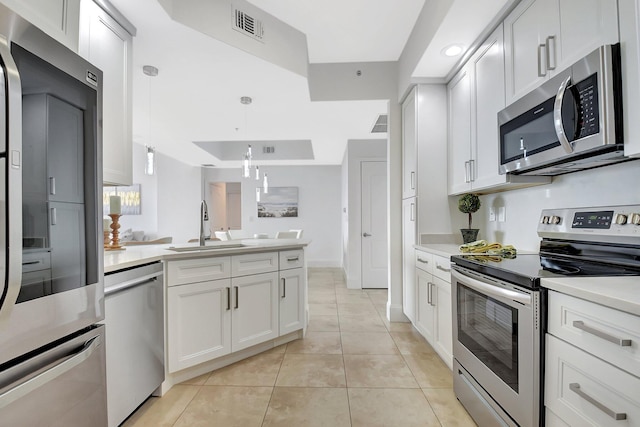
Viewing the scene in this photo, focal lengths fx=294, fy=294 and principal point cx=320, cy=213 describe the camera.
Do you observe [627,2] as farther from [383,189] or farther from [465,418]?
[383,189]

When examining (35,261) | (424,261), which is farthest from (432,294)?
(35,261)

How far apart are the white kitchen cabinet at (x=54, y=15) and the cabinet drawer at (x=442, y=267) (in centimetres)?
231

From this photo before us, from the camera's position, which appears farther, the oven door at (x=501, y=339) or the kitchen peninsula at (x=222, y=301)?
the kitchen peninsula at (x=222, y=301)

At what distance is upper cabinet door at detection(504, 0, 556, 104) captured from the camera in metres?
1.45

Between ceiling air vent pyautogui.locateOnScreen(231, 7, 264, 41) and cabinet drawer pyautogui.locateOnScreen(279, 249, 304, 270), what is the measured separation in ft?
5.76

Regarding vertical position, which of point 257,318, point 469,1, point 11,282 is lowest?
point 257,318

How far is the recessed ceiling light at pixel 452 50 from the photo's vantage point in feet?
7.08

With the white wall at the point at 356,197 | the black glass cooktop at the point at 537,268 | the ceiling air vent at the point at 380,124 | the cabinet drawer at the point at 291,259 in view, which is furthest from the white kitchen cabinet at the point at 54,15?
the white wall at the point at 356,197

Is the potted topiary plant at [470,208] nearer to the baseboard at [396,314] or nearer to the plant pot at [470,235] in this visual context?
the plant pot at [470,235]

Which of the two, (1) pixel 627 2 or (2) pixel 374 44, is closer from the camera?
(1) pixel 627 2

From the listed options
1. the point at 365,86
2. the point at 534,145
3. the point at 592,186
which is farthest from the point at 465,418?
the point at 365,86

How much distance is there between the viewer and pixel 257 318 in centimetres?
232

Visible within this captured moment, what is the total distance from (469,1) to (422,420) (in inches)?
93.8

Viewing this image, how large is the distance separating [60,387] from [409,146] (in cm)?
288
